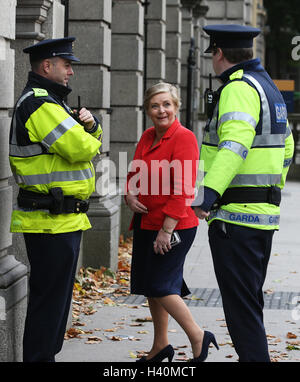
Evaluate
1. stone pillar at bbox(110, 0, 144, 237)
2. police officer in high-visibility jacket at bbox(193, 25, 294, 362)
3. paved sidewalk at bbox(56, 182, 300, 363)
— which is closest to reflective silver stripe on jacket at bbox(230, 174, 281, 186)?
police officer in high-visibility jacket at bbox(193, 25, 294, 362)

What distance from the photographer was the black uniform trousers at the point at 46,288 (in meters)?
5.30

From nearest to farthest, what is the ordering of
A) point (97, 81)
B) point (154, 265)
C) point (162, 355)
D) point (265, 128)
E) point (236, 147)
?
point (236, 147) < point (265, 128) < point (154, 265) < point (162, 355) < point (97, 81)

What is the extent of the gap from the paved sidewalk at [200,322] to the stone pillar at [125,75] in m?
1.97

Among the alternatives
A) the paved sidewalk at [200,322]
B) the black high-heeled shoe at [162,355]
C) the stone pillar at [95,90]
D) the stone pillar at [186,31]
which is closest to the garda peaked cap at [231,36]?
the black high-heeled shoe at [162,355]

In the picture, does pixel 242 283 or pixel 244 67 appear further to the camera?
pixel 244 67

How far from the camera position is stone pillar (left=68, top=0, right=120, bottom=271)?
1005cm

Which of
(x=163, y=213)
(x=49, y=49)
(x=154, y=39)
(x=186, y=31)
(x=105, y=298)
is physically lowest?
(x=105, y=298)

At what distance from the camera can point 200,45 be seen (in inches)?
1032

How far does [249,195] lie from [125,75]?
7.89 metres

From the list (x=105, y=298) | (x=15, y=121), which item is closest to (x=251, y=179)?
(x=15, y=121)

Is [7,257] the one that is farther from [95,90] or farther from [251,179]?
[95,90]

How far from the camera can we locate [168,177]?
595 centimetres
